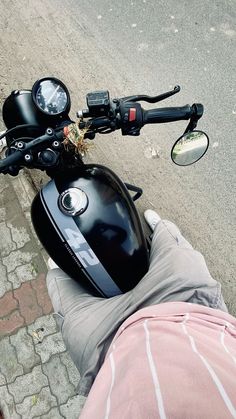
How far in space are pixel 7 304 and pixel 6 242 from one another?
1.26 ft

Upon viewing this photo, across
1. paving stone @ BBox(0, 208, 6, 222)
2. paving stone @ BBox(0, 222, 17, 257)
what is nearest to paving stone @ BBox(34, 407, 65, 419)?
paving stone @ BBox(0, 222, 17, 257)

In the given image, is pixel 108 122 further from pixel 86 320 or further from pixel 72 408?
pixel 72 408

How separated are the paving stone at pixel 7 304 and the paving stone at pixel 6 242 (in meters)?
0.26

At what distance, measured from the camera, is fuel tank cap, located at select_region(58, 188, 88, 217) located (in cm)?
152

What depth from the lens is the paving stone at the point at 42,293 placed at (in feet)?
7.82

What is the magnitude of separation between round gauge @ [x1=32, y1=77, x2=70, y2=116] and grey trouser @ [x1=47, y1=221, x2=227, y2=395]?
73cm

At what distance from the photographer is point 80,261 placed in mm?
1590

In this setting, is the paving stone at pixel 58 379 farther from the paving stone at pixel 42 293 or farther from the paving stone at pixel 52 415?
the paving stone at pixel 42 293

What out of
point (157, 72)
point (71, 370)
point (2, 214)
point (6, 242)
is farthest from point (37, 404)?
point (157, 72)

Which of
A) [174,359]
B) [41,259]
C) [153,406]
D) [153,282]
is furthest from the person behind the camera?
[41,259]

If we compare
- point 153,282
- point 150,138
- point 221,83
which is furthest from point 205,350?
point 221,83

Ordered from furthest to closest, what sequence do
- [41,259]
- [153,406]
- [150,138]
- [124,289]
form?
[150,138], [41,259], [124,289], [153,406]

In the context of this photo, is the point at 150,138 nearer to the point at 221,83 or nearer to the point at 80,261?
the point at 221,83

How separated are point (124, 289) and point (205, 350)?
31.7 inches
